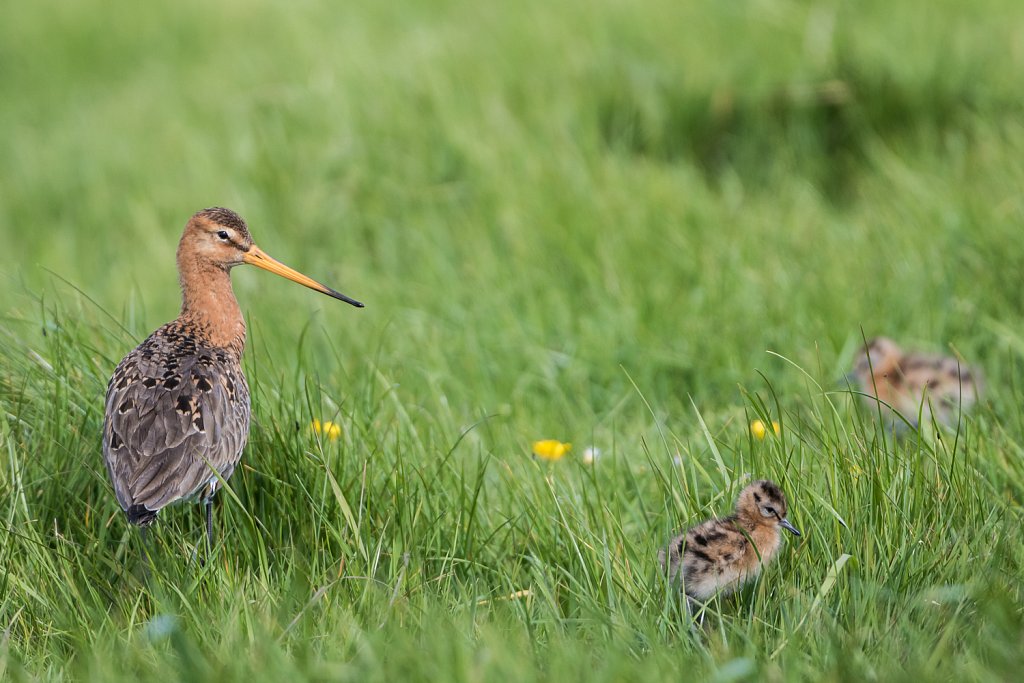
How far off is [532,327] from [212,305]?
199 centimetres

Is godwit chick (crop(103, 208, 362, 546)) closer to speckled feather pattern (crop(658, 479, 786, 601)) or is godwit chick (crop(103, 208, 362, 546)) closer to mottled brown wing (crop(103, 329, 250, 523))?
mottled brown wing (crop(103, 329, 250, 523))

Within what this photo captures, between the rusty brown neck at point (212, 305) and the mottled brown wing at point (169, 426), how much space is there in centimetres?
30

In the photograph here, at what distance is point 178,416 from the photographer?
4.04m

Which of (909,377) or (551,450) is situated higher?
(551,450)

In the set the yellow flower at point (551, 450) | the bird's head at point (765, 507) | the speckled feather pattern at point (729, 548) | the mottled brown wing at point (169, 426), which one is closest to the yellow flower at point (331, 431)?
the mottled brown wing at point (169, 426)

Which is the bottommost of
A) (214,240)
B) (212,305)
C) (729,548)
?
(729,548)

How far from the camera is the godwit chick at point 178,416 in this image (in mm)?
3822

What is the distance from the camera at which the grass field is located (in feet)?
11.1

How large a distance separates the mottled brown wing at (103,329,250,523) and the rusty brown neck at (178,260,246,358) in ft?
1.00

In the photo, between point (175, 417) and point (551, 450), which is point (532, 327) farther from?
point (175, 417)

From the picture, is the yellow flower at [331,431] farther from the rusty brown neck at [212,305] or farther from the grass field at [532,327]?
the rusty brown neck at [212,305]

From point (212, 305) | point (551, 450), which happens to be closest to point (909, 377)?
point (551, 450)

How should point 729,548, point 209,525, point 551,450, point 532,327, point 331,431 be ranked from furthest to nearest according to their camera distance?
point 532,327 < point 551,450 < point 331,431 < point 209,525 < point 729,548

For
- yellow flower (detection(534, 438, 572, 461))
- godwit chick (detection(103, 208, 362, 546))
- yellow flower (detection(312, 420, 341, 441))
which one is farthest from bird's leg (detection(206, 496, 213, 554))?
yellow flower (detection(534, 438, 572, 461))
